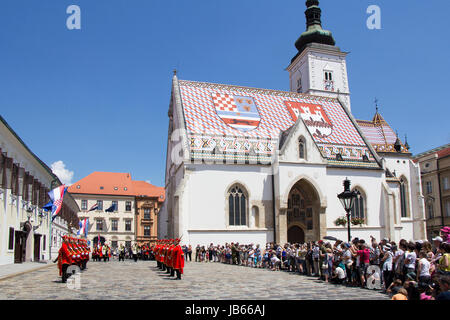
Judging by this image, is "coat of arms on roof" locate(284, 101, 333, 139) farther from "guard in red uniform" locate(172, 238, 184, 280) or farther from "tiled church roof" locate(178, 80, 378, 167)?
"guard in red uniform" locate(172, 238, 184, 280)

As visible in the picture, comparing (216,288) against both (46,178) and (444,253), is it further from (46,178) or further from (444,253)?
(46,178)

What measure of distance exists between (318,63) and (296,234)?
26132 millimetres

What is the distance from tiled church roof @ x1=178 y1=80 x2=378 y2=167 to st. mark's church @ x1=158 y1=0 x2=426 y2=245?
0.30 ft

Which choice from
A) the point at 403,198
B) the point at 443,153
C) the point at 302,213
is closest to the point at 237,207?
the point at 302,213

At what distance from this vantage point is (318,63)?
52906 mm

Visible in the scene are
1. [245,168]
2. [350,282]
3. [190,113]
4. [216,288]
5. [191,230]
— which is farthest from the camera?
[190,113]

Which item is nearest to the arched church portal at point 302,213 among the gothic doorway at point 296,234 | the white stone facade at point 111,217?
the gothic doorway at point 296,234

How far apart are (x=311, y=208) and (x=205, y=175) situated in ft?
29.8

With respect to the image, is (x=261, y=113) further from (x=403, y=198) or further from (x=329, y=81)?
(x=329, y=81)

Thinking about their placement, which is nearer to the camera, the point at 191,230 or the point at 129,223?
the point at 191,230
